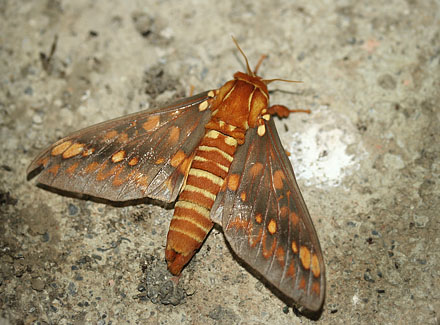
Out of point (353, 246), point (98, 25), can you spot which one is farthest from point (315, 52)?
point (98, 25)

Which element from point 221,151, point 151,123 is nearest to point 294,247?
point 221,151

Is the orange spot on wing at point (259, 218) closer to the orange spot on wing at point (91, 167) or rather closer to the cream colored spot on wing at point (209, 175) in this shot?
the cream colored spot on wing at point (209, 175)

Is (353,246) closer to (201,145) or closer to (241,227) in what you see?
(241,227)

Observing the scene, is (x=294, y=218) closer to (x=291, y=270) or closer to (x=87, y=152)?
(x=291, y=270)

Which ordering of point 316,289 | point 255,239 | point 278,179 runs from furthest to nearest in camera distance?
point 278,179, point 255,239, point 316,289

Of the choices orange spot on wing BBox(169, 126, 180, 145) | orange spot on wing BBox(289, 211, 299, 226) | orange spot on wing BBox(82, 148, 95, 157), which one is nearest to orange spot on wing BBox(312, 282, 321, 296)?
orange spot on wing BBox(289, 211, 299, 226)

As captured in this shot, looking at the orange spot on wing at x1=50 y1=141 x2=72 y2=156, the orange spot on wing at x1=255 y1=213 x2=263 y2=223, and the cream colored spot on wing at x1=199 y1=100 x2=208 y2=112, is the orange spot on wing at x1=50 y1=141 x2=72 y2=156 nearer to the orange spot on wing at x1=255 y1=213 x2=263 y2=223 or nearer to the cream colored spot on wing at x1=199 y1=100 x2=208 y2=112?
the cream colored spot on wing at x1=199 y1=100 x2=208 y2=112

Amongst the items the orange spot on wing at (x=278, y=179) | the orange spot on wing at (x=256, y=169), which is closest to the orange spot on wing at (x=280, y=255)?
the orange spot on wing at (x=278, y=179)

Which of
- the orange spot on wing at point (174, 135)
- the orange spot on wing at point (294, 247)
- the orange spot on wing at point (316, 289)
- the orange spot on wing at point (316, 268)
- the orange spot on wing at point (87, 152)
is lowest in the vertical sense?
the orange spot on wing at point (316, 289)
